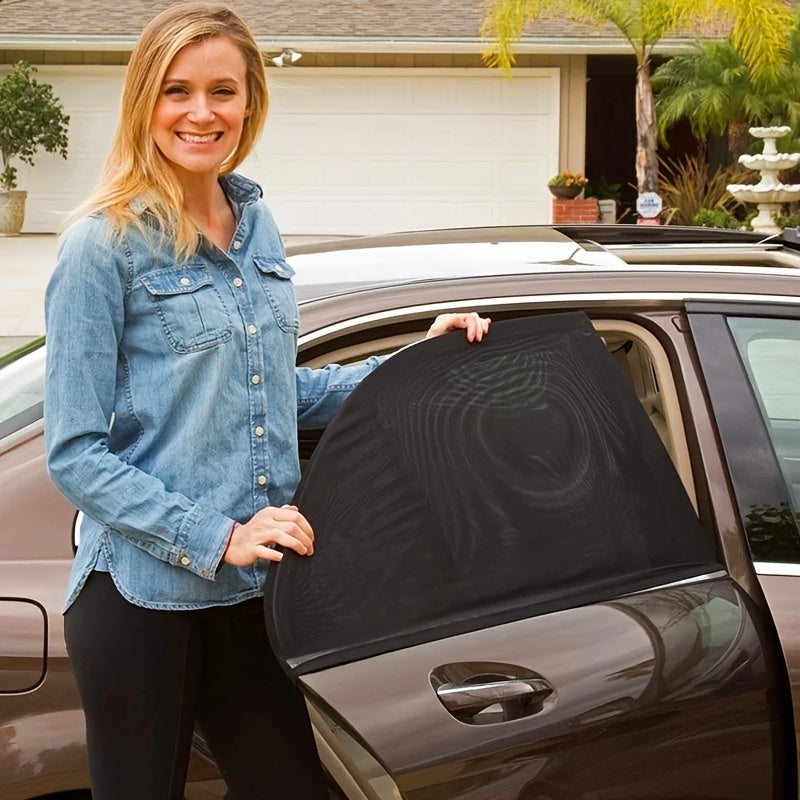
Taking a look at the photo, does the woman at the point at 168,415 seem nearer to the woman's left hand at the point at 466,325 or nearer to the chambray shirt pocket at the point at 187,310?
A: the chambray shirt pocket at the point at 187,310

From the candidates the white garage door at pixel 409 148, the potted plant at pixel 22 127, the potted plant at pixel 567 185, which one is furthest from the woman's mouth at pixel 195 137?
the potted plant at pixel 22 127

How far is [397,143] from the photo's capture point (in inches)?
690

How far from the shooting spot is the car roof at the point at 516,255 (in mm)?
2541

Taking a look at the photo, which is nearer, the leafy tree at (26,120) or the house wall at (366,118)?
the leafy tree at (26,120)

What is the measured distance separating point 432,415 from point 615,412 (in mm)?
331

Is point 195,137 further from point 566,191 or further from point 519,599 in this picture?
point 566,191

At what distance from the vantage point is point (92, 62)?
17953mm

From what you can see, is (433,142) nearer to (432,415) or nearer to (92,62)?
(92,62)

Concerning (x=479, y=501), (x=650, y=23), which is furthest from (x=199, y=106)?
(x=650, y=23)

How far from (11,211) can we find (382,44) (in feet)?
18.6

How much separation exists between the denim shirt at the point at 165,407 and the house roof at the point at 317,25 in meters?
15.4

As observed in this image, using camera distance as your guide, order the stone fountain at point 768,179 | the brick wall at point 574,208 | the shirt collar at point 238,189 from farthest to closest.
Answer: the brick wall at point 574,208
the stone fountain at point 768,179
the shirt collar at point 238,189

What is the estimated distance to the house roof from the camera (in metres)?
16.7

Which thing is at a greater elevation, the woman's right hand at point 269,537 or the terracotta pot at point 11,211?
the woman's right hand at point 269,537
